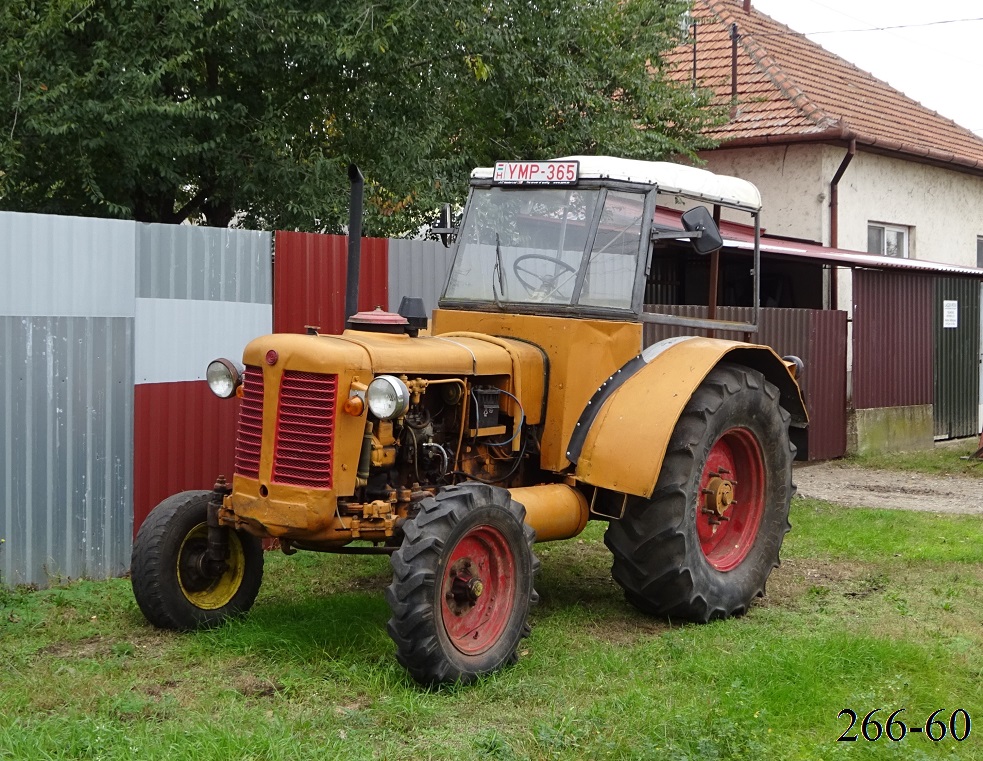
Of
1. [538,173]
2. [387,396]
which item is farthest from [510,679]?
[538,173]

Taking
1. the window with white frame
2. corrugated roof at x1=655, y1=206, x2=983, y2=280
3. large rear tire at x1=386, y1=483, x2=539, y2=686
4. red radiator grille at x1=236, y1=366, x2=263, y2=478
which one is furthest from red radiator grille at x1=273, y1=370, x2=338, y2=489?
the window with white frame

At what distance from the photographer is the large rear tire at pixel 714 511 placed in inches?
240

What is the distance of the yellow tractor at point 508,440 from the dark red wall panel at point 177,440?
1.33 m

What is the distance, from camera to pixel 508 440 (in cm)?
621

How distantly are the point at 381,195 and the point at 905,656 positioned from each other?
642 cm

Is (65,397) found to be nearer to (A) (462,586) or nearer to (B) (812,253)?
(A) (462,586)

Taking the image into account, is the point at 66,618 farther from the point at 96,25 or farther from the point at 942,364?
the point at 942,364

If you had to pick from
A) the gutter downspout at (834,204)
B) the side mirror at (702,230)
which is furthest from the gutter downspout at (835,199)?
the side mirror at (702,230)

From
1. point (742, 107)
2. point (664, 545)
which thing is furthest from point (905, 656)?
point (742, 107)

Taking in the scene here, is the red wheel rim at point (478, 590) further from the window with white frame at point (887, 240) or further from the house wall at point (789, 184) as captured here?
the window with white frame at point (887, 240)

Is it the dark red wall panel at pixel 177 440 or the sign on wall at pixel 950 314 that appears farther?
the sign on wall at pixel 950 314

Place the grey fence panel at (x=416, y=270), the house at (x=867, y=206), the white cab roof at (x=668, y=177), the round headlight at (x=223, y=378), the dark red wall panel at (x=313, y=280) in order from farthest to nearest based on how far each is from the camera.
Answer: the house at (x=867, y=206) < the grey fence panel at (x=416, y=270) < the dark red wall panel at (x=313, y=280) < the white cab roof at (x=668, y=177) < the round headlight at (x=223, y=378)

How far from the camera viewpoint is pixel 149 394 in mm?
7266

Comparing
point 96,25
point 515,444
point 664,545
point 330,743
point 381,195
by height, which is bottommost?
point 330,743
